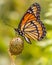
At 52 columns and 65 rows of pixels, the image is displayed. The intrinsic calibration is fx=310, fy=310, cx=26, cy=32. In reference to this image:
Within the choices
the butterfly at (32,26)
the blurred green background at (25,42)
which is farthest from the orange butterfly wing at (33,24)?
the blurred green background at (25,42)

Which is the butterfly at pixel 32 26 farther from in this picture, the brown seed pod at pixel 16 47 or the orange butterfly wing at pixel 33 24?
the brown seed pod at pixel 16 47

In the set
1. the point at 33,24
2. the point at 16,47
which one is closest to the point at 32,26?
the point at 33,24

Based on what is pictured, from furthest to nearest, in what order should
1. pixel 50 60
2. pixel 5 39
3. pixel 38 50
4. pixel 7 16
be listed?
pixel 7 16
pixel 5 39
pixel 38 50
pixel 50 60

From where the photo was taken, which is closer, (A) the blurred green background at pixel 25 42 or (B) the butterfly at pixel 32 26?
(B) the butterfly at pixel 32 26

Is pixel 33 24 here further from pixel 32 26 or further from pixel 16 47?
pixel 16 47

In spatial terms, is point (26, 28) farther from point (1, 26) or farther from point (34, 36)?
point (1, 26)

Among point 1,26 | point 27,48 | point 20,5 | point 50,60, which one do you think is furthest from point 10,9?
point 50,60
